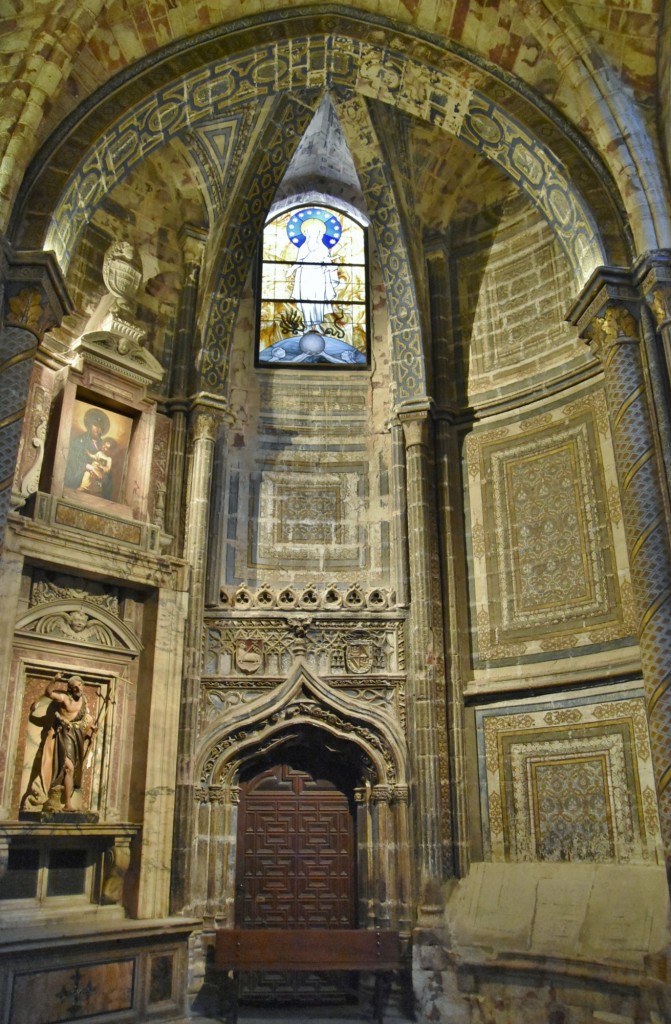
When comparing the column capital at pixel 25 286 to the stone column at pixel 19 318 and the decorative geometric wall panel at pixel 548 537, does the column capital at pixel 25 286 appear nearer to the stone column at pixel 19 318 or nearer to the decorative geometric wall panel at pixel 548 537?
the stone column at pixel 19 318

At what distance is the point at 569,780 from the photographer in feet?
30.3

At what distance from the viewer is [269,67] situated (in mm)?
10172

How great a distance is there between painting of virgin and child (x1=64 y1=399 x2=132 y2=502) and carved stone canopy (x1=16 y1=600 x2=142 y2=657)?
135 centimetres

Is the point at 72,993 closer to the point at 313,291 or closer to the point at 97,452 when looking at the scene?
the point at 97,452

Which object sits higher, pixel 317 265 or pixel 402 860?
pixel 317 265

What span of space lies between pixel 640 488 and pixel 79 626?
5.84 meters

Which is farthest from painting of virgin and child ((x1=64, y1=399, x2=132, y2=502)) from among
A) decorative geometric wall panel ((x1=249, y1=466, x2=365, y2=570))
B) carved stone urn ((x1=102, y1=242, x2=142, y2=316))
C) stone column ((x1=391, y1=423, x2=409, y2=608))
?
stone column ((x1=391, y1=423, x2=409, y2=608))

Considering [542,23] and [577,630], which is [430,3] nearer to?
[542,23]

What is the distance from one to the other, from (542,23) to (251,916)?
9.92 m

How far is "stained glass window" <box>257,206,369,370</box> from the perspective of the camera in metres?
12.5

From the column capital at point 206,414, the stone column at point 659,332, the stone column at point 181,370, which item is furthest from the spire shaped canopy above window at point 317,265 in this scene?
the stone column at point 659,332

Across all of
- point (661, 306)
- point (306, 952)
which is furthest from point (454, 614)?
point (661, 306)

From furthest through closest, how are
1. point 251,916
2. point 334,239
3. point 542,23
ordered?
point 334,239 < point 251,916 < point 542,23

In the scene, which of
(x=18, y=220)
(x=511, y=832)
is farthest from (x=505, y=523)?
(x=18, y=220)
